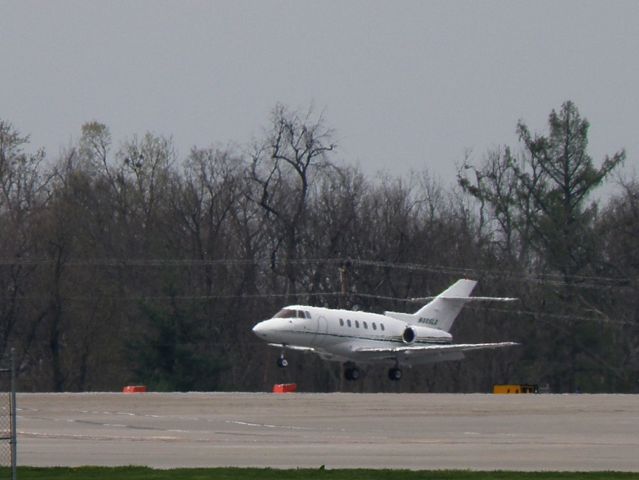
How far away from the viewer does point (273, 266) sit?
8156cm

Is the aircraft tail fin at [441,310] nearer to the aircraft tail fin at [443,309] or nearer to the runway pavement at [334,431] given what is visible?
the aircraft tail fin at [443,309]

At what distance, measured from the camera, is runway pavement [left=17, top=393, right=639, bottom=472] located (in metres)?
22.9

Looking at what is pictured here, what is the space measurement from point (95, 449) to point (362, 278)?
5993 cm

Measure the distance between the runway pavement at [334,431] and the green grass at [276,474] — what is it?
1.25 m

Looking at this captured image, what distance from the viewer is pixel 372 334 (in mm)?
59656

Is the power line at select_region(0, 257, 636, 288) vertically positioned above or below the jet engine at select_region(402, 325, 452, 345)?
above

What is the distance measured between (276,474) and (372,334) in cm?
3964

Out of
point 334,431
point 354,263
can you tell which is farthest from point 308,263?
point 334,431

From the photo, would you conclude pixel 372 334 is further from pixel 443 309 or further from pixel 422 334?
pixel 443 309

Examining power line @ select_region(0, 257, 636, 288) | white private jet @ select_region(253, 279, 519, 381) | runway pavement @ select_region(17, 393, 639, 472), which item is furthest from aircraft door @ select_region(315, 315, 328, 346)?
power line @ select_region(0, 257, 636, 288)

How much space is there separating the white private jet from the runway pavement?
418 inches

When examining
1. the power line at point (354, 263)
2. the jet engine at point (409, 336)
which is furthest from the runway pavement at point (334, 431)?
the power line at point (354, 263)

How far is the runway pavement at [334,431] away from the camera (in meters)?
22.9

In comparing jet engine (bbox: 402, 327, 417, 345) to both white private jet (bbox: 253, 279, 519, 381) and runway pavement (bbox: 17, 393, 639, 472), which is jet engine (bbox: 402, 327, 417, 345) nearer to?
white private jet (bbox: 253, 279, 519, 381)
